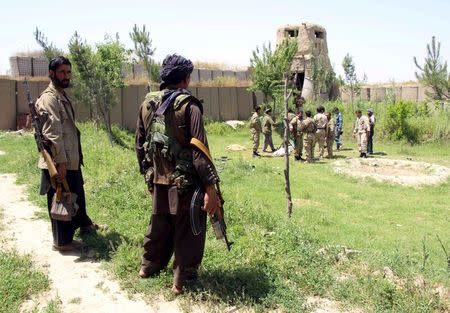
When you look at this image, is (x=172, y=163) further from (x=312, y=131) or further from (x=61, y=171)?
(x=312, y=131)

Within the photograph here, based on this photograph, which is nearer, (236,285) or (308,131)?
(236,285)

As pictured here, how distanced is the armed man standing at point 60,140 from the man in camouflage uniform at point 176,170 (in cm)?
98

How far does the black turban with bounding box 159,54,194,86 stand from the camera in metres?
3.33

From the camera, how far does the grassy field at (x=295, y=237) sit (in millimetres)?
3369

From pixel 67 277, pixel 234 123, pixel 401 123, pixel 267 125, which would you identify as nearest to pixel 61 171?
pixel 67 277

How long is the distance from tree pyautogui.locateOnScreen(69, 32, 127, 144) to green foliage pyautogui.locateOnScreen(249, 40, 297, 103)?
810 centimetres

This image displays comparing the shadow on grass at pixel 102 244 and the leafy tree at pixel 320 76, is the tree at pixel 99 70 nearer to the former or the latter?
the shadow on grass at pixel 102 244

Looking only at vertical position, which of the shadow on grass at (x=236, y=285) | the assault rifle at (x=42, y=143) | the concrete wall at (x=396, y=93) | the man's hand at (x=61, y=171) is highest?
the concrete wall at (x=396, y=93)

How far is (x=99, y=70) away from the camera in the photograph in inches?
625

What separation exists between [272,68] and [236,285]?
19.9m

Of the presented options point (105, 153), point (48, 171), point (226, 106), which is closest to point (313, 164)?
point (105, 153)

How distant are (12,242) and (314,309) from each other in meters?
3.13

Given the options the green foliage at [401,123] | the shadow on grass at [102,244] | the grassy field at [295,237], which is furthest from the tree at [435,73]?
the shadow on grass at [102,244]

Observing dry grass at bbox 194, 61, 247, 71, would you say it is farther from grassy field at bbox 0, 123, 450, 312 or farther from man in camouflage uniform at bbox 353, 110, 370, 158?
grassy field at bbox 0, 123, 450, 312
